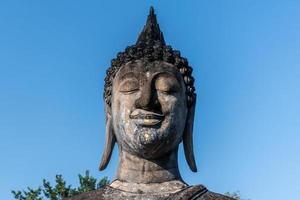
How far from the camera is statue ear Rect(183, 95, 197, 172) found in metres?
11.1

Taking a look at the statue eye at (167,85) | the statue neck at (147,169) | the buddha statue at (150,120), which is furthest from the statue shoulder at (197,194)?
the statue eye at (167,85)

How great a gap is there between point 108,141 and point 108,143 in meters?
0.03

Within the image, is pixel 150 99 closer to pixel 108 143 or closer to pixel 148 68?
pixel 148 68

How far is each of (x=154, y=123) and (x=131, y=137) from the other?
1.22 feet

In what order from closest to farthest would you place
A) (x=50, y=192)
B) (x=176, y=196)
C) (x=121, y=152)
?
1. (x=176, y=196)
2. (x=121, y=152)
3. (x=50, y=192)

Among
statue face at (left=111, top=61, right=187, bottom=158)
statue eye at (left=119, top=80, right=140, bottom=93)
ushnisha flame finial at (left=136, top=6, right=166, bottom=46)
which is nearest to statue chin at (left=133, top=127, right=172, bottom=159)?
statue face at (left=111, top=61, right=187, bottom=158)

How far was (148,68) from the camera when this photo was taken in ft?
34.7

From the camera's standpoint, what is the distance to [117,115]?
A: 10617 mm

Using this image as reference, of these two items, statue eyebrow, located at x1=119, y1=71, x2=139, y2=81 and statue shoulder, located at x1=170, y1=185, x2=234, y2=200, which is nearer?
statue shoulder, located at x1=170, y1=185, x2=234, y2=200

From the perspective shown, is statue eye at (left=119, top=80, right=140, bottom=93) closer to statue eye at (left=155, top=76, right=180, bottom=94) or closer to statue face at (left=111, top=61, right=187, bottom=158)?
statue face at (left=111, top=61, right=187, bottom=158)

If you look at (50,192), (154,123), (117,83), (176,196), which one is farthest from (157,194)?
(50,192)

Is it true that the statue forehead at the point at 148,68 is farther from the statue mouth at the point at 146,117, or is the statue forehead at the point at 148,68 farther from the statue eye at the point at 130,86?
the statue mouth at the point at 146,117

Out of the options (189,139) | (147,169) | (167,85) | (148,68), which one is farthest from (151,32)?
(147,169)

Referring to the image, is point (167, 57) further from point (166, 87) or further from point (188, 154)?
point (188, 154)
